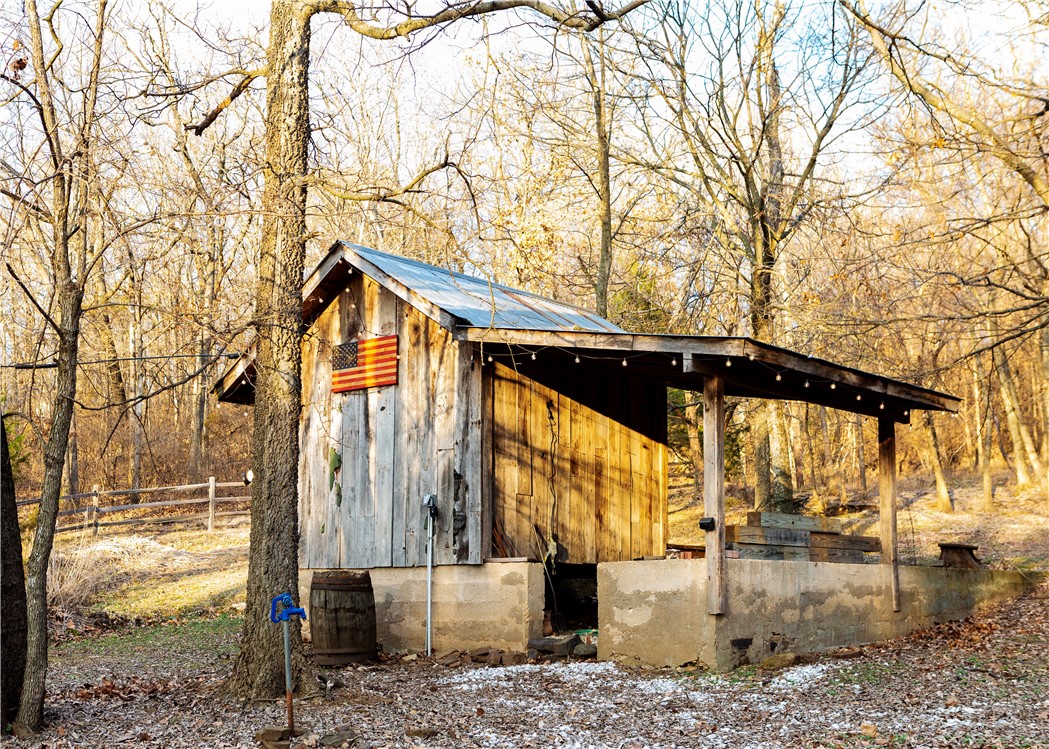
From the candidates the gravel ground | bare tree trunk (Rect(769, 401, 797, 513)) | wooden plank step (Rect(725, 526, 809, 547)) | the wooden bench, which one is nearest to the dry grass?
the gravel ground

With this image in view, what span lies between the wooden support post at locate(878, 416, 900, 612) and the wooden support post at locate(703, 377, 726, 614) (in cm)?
336

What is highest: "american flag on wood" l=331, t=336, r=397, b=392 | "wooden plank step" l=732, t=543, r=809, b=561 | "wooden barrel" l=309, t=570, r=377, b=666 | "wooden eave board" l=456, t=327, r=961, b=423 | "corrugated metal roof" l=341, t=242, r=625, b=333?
"corrugated metal roof" l=341, t=242, r=625, b=333

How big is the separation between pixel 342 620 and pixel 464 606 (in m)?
1.58

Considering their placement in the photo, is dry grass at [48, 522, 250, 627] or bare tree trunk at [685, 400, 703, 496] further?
bare tree trunk at [685, 400, 703, 496]

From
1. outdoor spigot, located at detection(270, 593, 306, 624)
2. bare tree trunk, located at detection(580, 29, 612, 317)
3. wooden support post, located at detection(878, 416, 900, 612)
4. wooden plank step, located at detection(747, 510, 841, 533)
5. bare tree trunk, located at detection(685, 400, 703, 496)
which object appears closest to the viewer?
outdoor spigot, located at detection(270, 593, 306, 624)

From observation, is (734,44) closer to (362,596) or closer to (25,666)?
(362,596)

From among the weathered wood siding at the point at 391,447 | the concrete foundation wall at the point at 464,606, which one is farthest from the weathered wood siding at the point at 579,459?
the concrete foundation wall at the point at 464,606

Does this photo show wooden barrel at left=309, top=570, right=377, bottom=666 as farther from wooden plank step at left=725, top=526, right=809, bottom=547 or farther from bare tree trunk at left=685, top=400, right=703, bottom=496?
bare tree trunk at left=685, top=400, right=703, bottom=496

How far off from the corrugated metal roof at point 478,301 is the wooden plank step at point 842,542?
3.60m

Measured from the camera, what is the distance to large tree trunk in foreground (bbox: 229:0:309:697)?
28.0ft

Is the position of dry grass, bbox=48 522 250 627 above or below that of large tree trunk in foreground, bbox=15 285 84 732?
below

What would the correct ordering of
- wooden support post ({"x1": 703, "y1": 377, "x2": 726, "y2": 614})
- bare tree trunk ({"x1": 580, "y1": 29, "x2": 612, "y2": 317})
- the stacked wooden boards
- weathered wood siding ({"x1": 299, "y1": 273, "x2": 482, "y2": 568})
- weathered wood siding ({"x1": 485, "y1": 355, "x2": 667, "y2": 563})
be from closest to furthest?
wooden support post ({"x1": 703, "y1": 377, "x2": 726, "y2": 614}), the stacked wooden boards, weathered wood siding ({"x1": 299, "y1": 273, "x2": 482, "y2": 568}), weathered wood siding ({"x1": 485, "y1": 355, "x2": 667, "y2": 563}), bare tree trunk ({"x1": 580, "y1": 29, "x2": 612, "y2": 317})

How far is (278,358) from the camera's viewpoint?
8.84 metres

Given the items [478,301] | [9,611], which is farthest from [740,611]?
[9,611]
